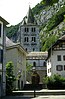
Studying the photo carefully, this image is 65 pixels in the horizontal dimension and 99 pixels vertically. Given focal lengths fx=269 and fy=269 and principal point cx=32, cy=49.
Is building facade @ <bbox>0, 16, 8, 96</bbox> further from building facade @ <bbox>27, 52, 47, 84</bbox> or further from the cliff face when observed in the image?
the cliff face

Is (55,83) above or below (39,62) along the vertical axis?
below

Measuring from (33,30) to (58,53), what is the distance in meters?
58.6

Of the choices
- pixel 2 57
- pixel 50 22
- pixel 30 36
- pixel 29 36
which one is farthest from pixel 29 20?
pixel 2 57

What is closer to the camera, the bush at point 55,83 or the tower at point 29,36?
the bush at point 55,83

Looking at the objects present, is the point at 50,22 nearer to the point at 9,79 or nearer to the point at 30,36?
the point at 30,36

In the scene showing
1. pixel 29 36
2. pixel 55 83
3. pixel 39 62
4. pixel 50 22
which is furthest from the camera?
pixel 50 22

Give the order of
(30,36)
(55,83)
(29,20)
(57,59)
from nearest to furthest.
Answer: (55,83)
(57,59)
(30,36)
(29,20)

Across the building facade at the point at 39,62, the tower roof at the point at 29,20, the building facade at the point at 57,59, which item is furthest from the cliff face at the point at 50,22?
the building facade at the point at 57,59

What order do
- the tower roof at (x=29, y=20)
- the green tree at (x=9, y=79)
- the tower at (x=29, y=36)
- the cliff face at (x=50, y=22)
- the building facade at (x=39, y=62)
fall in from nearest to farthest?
the green tree at (x=9, y=79) → the building facade at (x=39, y=62) → the tower at (x=29, y=36) → the tower roof at (x=29, y=20) → the cliff face at (x=50, y=22)

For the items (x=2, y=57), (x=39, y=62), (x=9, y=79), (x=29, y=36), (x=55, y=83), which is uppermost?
(x=29, y=36)

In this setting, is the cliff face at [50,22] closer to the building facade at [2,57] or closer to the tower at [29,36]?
the tower at [29,36]

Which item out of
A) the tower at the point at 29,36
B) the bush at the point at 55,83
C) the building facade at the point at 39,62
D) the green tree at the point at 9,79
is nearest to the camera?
the green tree at the point at 9,79

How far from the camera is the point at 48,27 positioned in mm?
146875

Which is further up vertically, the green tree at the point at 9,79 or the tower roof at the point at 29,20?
the tower roof at the point at 29,20
